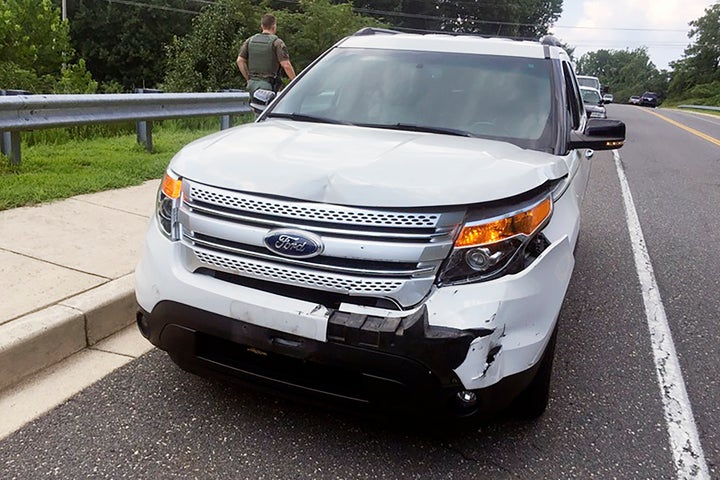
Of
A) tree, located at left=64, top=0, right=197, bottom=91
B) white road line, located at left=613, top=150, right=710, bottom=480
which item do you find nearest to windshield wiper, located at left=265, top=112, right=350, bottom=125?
white road line, located at left=613, top=150, right=710, bottom=480

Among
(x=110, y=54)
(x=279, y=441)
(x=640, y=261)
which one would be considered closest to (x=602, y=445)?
(x=279, y=441)

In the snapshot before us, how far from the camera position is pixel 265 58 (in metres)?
8.68

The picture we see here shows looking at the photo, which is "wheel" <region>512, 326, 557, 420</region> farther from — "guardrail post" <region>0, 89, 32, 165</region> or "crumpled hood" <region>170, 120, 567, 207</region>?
"guardrail post" <region>0, 89, 32, 165</region>

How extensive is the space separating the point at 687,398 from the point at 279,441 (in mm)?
2165

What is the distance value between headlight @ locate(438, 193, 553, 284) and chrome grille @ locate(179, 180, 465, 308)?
51 millimetres

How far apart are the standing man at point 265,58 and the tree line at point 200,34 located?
326cm

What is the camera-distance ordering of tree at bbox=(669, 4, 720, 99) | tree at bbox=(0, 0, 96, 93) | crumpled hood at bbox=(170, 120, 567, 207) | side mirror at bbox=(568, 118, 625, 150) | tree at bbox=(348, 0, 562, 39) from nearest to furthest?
1. crumpled hood at bbox=(170, 120, 567, 207)
2. side mirror at bbox=(568, 118, 625, 150)
3. tree at bbox=(0, 0, 96, 93)
4. tree at bbox=(348, 0, 562, 39)
5. tree at bbox=(669, 4, 720, 99)

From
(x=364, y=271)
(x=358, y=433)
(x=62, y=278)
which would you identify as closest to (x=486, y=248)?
(x=364, y=271)

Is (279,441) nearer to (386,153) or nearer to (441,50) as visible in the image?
(386,153)

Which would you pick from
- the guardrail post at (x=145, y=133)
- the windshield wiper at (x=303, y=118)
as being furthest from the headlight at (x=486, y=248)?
the guardrail post at (x=145, y=133)

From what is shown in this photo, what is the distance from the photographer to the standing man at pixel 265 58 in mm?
8594

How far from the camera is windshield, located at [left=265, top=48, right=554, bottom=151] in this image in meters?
3.57

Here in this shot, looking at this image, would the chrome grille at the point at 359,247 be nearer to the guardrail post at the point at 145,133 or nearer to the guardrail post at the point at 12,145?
the guardrail post at the point at 12,145

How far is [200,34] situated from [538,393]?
55.4 ft
